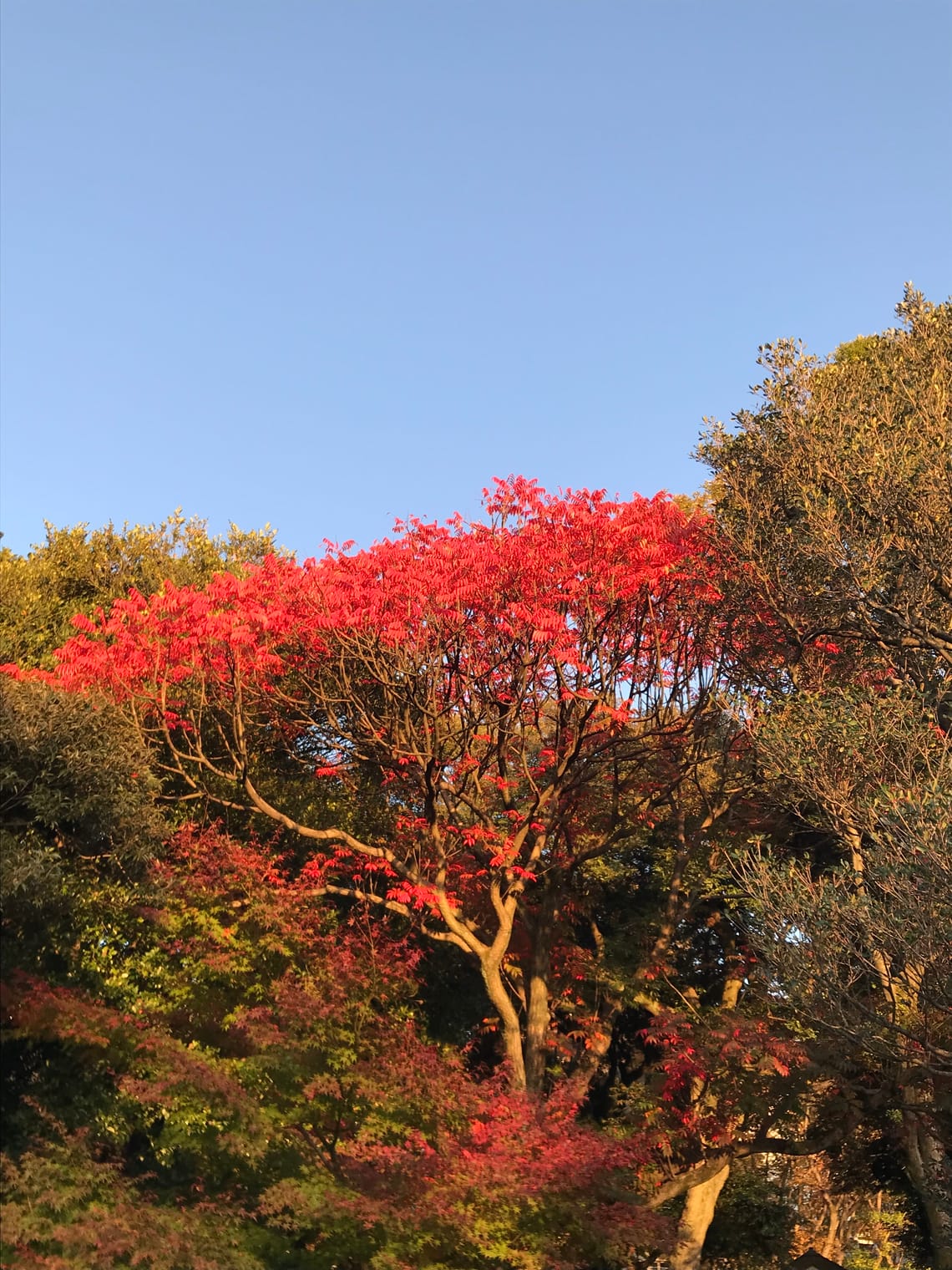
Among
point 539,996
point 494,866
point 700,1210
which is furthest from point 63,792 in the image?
point 700,1210

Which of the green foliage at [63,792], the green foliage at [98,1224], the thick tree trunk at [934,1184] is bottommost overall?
the thick tree trunk at [934,1184]

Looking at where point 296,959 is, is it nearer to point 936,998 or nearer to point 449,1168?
point 449,1168

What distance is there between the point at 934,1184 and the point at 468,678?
1174 centimetres

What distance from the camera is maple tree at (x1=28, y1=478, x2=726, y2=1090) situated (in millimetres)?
16453

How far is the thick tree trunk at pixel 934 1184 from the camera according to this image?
17.1 meters

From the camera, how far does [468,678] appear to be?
55.0 ft

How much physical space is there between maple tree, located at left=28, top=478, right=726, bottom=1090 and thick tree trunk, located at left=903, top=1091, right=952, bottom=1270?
19.3 feet

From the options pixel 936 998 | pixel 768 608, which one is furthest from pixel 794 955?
pixel 768 608

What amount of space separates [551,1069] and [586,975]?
5.85ft

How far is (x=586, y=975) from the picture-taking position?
19.7m

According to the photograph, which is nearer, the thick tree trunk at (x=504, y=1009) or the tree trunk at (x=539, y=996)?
the thick tree trunk at (x=504, y=1009)

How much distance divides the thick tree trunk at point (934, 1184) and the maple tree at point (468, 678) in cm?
589

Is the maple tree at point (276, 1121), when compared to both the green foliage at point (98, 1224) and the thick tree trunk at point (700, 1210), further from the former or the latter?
the thick tree trunk at point (700, 1210)

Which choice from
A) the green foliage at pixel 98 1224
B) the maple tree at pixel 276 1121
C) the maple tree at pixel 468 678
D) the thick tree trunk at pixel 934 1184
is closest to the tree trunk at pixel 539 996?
the maple tree at pixel 468 678
